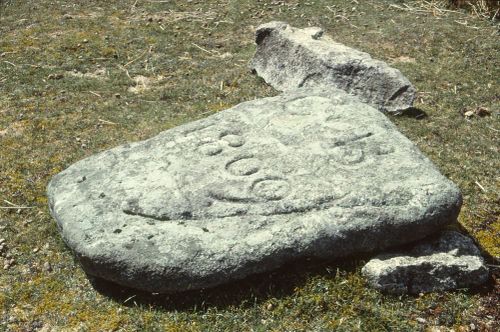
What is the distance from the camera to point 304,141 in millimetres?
5230

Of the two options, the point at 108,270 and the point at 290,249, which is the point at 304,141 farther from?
the point at 108,270

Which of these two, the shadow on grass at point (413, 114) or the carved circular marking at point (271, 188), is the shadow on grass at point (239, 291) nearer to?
the carved circular marking at point (271, 188)

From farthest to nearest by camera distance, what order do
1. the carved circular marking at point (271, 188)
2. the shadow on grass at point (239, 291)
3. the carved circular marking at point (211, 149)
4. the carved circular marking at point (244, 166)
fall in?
the carved circular marking at point (211, 149) → the carved circular marking at point (244, 166) → the carved circular marking at point (271, 188) → the shadow on grass at point (239, 291)

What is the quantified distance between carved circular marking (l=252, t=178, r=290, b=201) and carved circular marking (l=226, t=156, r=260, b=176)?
150 mm

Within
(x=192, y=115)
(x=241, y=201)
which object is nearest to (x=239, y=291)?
(x=241, y=201)

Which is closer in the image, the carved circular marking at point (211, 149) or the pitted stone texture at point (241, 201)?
the pitted stone texture at point (241, 201)

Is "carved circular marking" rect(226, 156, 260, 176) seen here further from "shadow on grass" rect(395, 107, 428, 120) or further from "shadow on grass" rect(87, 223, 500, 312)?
"shadow on grass" rect(395, 107, 428, 120)

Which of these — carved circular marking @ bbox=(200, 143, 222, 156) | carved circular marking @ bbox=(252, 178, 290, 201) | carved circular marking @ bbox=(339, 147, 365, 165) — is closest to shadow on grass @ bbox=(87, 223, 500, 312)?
carved circular marking @ bbox=(252, 178, 290, 201)

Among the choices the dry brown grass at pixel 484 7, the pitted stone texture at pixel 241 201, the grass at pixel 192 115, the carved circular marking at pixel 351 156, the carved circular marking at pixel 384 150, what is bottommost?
the grass at pixel 192 115

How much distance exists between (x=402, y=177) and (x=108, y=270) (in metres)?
2.32

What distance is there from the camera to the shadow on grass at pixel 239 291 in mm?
4387

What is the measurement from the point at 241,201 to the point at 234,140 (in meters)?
0.84

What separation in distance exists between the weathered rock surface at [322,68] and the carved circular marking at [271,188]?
290 cm

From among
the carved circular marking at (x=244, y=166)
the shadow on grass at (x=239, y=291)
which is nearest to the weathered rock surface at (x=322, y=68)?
the carved circular marking at (x=244, y=166)
